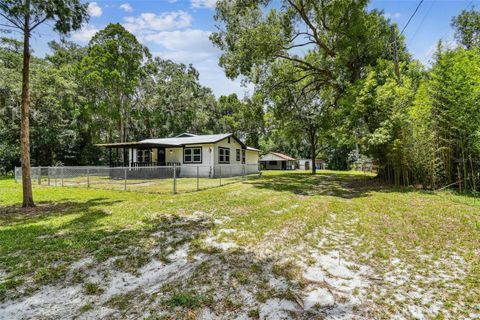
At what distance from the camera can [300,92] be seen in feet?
56.6

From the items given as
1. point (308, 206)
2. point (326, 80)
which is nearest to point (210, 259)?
point (308, 206)

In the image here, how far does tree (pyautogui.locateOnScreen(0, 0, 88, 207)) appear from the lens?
7.09 m

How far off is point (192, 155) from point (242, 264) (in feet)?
54.4

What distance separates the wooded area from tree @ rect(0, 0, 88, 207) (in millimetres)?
687

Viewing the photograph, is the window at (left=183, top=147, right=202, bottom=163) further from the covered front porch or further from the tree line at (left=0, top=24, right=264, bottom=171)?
the tree line at (left=0, top=24, right=264, bottom=171)

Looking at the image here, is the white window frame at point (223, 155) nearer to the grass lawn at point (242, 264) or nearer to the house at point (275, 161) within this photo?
the grass lawn at point (242, 264)

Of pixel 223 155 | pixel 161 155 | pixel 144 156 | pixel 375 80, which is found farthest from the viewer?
pixel 144 156

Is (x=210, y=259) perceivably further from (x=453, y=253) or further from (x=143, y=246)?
(x=453, y=253)

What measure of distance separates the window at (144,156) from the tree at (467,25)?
2945cm

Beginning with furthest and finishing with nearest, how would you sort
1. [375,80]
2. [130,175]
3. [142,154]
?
[142,154] < [130,175] < [375,80]

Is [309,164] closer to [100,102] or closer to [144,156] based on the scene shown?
[144,156]

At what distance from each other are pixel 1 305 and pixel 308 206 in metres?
6.88

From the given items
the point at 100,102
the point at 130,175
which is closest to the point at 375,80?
the point at 130,175

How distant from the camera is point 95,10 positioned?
823cm
